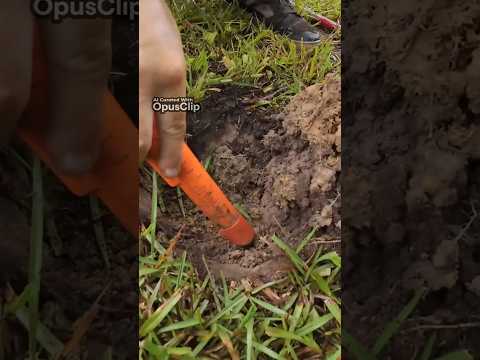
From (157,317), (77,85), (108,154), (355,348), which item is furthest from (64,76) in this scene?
(355,348)

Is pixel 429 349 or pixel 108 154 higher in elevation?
pixel 108 154

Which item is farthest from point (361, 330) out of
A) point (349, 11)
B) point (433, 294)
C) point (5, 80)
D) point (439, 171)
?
point (5, 80)

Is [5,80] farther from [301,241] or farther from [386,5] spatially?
[386,5]

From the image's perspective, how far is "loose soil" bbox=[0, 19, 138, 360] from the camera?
115 centimetres

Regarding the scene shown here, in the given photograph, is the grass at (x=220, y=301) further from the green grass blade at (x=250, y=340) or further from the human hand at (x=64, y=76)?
the human hand at (x=64, y=76)

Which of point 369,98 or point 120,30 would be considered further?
point 369,98

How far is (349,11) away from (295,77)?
0.48 feet

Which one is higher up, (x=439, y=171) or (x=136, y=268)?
(x=439, y=171)

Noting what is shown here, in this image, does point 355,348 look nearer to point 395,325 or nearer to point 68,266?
point 395,325

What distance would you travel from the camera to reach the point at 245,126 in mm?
1186

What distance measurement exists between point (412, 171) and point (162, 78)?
47 cm

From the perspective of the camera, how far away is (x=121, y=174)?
3.66 feet

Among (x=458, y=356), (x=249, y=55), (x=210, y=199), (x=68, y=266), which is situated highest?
(x=249, y=55)

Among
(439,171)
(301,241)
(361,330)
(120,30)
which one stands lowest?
(361,330)
